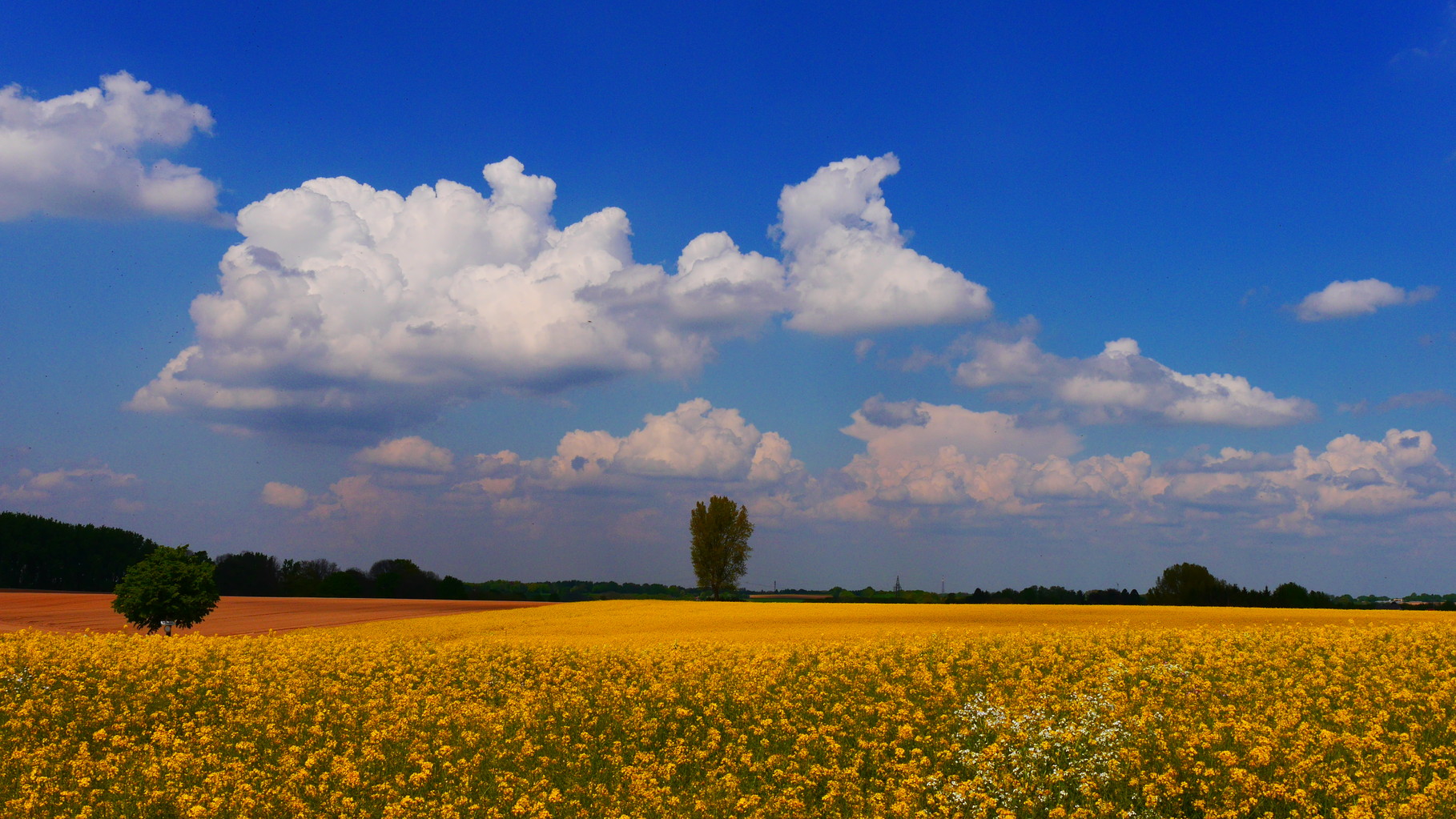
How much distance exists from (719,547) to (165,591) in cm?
5958

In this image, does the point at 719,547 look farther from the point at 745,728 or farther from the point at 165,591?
the point at 745,728

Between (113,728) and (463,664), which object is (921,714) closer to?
(463,664)

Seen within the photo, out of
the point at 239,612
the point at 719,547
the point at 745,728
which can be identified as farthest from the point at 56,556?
the point at 745,728

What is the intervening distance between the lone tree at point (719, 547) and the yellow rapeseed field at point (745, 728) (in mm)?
67419

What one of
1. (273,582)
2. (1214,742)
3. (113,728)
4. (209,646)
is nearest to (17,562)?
(273,582)

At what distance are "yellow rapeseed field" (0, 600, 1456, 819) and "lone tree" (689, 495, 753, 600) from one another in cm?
6742

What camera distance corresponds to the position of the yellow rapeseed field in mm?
11336

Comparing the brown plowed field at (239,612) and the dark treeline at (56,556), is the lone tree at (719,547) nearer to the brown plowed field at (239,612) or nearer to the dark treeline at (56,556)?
the brown plowed field at (239,612)

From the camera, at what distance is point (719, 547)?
9056cm

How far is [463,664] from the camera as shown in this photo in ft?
70.9

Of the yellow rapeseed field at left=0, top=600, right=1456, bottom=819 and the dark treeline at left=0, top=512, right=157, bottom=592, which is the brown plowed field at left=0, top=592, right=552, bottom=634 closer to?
the yellow rapeseed field at left=0, top=600, right=1456, bottom=819

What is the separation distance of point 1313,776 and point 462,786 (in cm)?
1127

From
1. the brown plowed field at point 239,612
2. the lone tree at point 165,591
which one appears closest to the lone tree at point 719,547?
the brown plowed field at point 239,612

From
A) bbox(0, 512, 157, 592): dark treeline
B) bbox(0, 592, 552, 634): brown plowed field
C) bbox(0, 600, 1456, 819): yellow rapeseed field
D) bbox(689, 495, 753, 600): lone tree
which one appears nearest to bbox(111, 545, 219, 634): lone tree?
bbox(0, 592, 552, 634): brown plowed field
